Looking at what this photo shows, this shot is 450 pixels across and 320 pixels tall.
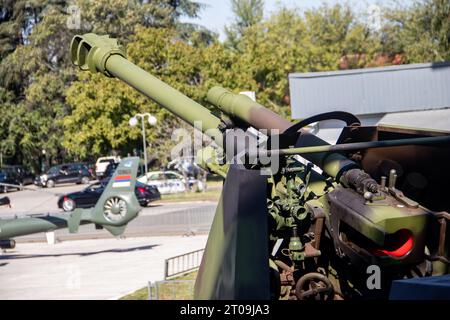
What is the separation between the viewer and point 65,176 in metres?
46.6

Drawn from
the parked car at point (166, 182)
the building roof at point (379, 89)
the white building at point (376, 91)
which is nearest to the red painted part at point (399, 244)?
the white building at point (376, 91)

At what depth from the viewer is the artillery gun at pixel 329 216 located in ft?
10.7

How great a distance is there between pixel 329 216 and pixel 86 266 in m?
14.8

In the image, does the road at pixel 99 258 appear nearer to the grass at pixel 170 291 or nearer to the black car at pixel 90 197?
the grass at pixel 170 291

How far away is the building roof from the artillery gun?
1812 cm

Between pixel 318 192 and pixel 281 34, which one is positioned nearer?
pixel 318 192

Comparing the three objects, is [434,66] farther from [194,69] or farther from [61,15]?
[61,15]

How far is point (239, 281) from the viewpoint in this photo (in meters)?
3.12

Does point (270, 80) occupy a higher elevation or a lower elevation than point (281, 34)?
lower

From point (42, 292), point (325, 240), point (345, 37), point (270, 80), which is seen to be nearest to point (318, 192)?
point (325, 240)

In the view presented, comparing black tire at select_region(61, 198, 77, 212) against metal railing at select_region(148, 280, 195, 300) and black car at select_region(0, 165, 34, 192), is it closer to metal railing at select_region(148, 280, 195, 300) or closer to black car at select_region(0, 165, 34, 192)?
black car at select_region(0, 165, 34, 192)

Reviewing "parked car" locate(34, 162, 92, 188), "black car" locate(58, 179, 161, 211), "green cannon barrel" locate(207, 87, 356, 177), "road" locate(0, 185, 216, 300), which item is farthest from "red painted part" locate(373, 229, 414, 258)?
"parked car" locate(34, 162, 92, 188)

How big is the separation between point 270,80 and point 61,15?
14.7 m

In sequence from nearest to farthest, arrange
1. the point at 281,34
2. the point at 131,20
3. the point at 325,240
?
the point at 325,240 < the point at 131,20 < the point at 281,34
